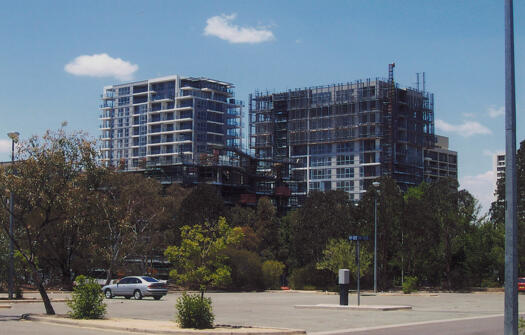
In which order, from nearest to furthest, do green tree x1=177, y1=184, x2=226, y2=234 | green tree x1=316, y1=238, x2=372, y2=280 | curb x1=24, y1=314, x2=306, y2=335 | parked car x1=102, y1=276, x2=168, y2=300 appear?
curb x1=24, y1=314, x2=306, y2=335 → parked car x1=102, y1=276, x2=168, y2=300 → green tree x1=316, y1=238, x2=372, y2=280 → green tree x1=177, y1=184, x2=226, y2=234

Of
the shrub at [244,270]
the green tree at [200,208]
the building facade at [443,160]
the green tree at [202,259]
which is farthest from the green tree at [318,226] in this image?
the building facade at [443,160]

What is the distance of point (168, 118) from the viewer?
150 meters

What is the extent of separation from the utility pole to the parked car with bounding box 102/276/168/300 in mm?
32504

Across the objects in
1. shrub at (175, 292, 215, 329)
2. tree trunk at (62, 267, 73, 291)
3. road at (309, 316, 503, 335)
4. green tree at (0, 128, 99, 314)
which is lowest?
tree trunk at (62, 267, 73, 291)

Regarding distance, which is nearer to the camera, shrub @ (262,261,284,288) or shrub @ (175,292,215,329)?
shrub @ (175,292,215,329)

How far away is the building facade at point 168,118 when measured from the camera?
482 ft

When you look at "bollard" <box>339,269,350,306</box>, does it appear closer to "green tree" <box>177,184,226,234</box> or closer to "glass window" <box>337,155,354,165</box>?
"green tree" <box>177,184,226,234</box>

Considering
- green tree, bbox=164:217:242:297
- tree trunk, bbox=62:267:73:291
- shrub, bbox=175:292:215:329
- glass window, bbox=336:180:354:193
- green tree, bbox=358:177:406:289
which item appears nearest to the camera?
shrub, bbox=175:292:215:329

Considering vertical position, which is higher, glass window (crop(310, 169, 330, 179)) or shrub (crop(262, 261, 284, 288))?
glass window (crop(310, 169, 330, 179))

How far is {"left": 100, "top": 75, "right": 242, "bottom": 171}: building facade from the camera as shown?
146875 mm

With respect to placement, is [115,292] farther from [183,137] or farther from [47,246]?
[183,137]

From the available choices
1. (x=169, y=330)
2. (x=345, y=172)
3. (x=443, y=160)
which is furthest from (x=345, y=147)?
(x=169, y=330)

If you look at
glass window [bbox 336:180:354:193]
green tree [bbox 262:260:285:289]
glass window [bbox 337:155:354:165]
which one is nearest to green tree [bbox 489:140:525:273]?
green tree [bbox 262:260:285:289]

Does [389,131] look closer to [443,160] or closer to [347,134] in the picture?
[347,134]
